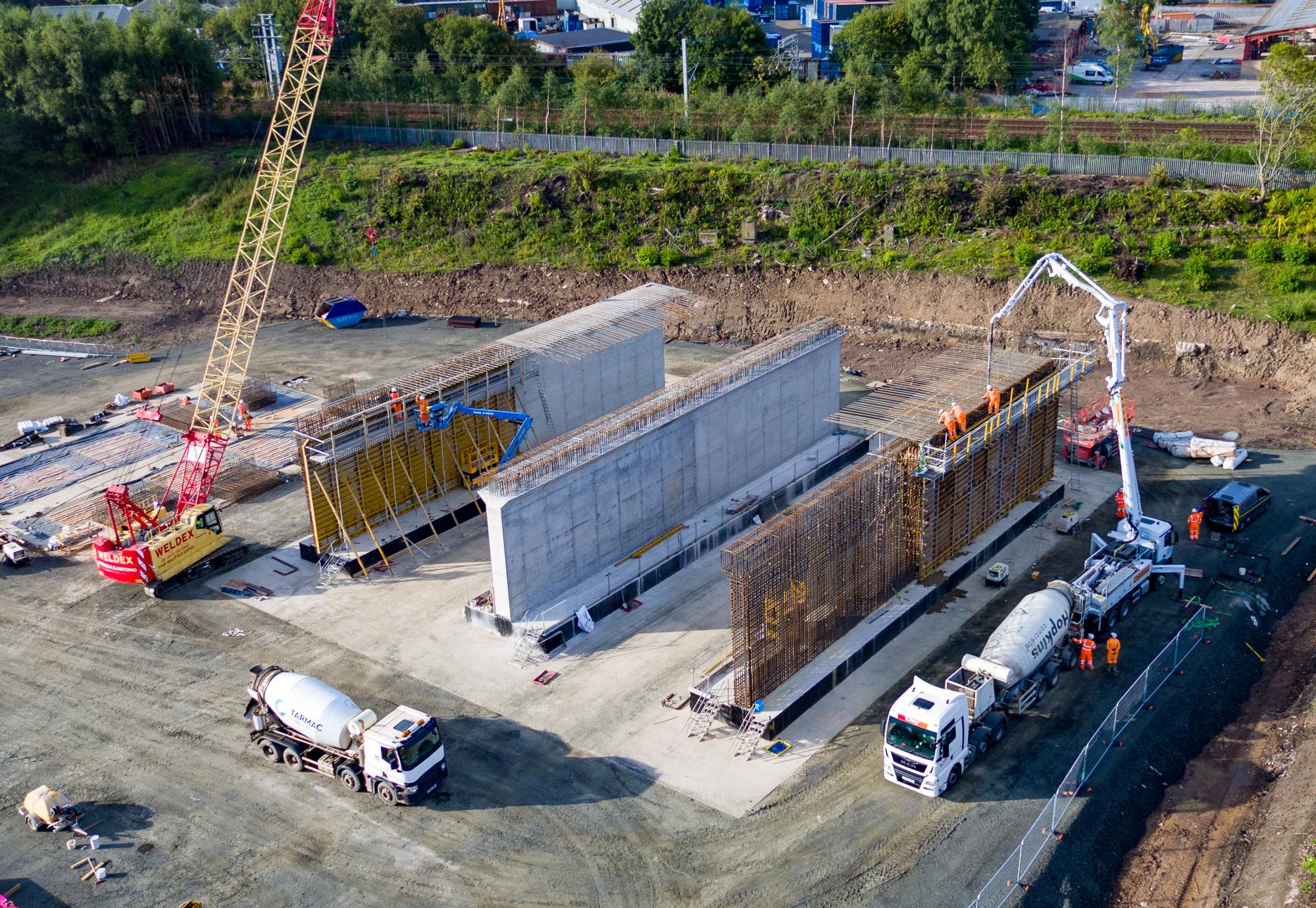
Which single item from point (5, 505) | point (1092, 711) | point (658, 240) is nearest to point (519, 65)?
point (658, 240)

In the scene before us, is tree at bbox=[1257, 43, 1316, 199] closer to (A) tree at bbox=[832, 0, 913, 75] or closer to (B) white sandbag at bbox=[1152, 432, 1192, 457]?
(B) white sandbag at bbox=[1152, 432, 1192, 457]

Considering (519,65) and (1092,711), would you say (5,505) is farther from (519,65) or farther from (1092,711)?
(519,65)

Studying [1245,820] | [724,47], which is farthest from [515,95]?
[1245,820]

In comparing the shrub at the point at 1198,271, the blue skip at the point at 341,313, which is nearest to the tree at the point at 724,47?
the blue skip at the point at 341,313

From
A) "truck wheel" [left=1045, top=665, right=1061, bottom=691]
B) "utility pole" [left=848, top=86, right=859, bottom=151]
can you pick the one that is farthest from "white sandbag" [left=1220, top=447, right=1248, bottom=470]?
"utility pole" [left=848, top=86, right=859, bottom=151]

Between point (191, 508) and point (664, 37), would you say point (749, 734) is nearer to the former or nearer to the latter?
point (191, 508)
